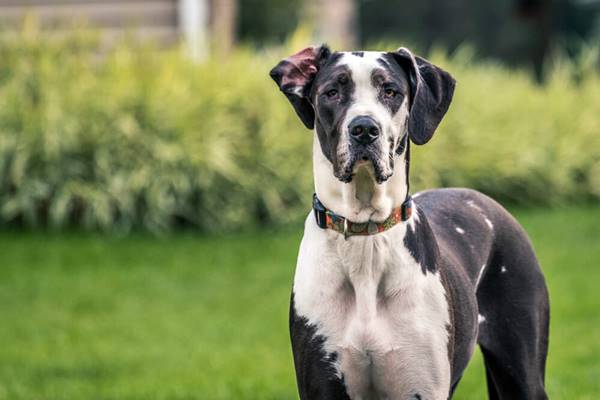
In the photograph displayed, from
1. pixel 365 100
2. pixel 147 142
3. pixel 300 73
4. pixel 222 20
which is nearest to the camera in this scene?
pixel 365 100

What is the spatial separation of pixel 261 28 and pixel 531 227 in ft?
55.1

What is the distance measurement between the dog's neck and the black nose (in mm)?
179

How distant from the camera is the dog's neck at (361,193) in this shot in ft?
10.5

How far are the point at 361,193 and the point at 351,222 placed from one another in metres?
0.09

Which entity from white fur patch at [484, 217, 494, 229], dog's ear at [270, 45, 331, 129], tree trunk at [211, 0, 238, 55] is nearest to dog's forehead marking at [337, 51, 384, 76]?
dog's ear at [270, 45, 331, 129]

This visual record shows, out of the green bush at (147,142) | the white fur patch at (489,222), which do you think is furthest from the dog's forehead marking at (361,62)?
the green bush at (147,142)

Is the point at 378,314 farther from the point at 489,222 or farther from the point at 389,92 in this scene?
the point at 489,222

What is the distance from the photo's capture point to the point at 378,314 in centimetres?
316

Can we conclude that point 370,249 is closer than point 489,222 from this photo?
Yes

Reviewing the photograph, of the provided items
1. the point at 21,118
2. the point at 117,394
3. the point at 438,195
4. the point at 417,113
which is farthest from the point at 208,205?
the point at 417,113

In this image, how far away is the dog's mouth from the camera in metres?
3.04

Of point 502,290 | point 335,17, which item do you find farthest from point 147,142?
point 335,17

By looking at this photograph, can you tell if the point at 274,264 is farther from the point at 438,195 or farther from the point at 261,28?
the point at 261,28

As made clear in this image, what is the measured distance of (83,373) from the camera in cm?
635
